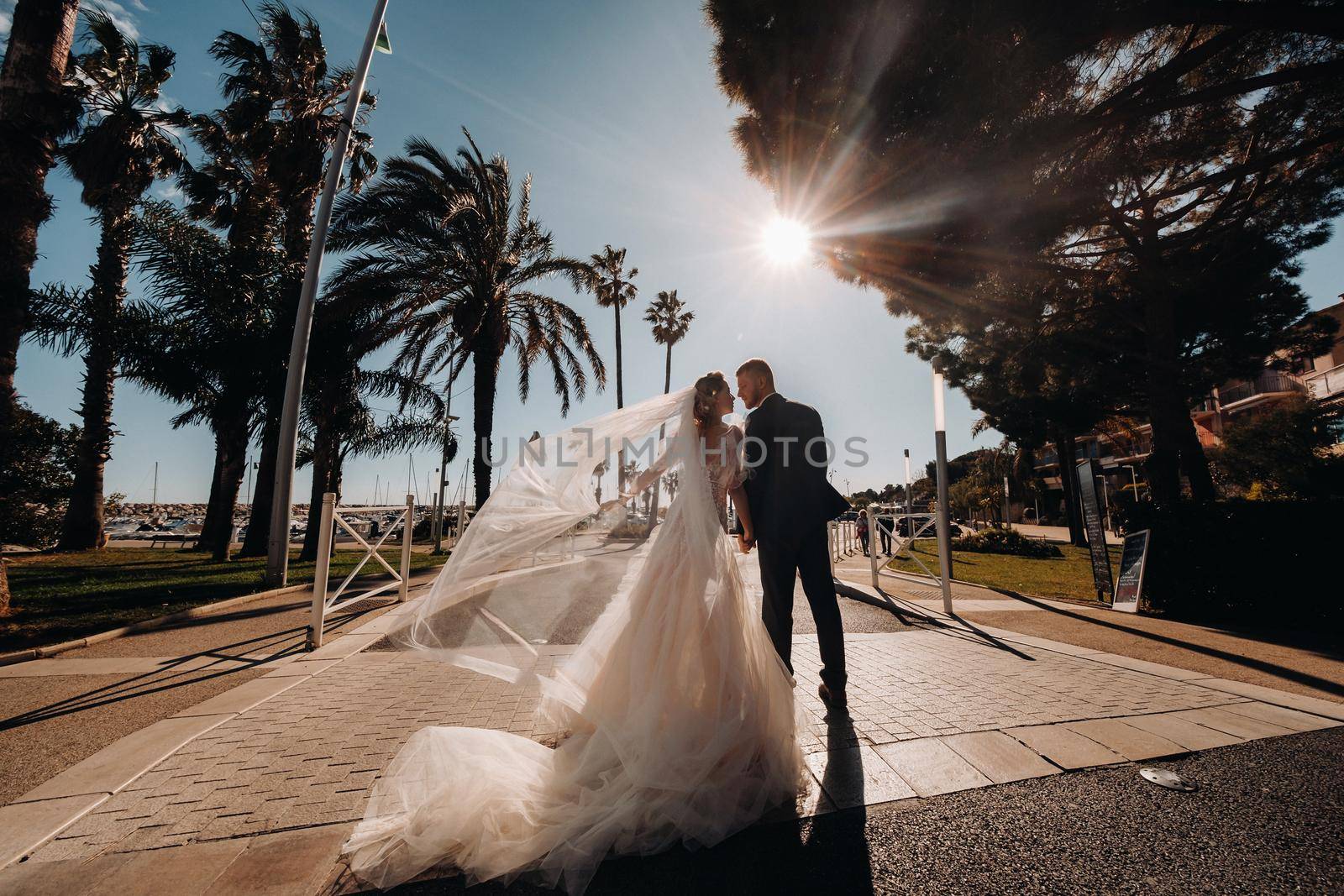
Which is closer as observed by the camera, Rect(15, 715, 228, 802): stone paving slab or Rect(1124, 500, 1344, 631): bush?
Rect(15, 715, 228, 802): stone paving slab

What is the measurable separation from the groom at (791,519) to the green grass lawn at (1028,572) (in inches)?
308

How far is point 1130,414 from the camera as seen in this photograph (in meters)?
19.0

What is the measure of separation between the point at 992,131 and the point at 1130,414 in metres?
19.0

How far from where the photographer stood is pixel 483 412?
13.2 meters

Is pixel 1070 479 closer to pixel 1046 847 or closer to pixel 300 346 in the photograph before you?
pixel 1046 847

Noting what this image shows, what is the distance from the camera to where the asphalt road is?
68.8 inches

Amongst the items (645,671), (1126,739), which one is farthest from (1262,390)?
(645,671)

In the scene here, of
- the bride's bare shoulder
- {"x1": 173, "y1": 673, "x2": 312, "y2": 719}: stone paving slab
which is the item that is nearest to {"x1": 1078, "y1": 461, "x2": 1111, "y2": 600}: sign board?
the bride's bare shoulder

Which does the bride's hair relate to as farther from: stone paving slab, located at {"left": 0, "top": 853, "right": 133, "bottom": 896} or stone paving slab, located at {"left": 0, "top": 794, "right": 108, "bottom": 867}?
stone paving slab, located at {"left": 0, "top": 794, "right": 108, "bottom": 867}

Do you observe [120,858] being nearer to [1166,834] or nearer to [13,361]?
[1166,834]

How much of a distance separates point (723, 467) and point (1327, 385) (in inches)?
1466

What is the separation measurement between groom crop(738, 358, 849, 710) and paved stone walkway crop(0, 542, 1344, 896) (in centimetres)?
48

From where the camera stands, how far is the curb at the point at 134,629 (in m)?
4.41

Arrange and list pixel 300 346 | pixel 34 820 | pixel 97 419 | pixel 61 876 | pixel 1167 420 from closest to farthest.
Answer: pixel 61 876
pixel 34 820
pixel 300 346
pixel 1167 420
pixel 97 419
